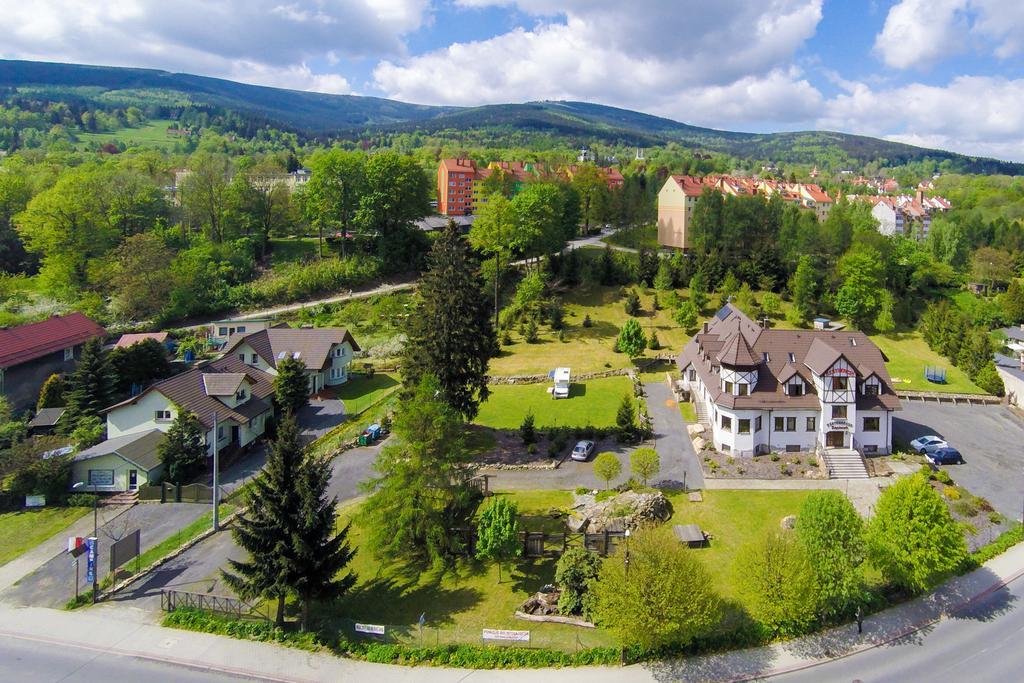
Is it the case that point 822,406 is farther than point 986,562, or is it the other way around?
point 822,406

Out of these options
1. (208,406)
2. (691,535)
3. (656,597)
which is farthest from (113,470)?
(691,535)

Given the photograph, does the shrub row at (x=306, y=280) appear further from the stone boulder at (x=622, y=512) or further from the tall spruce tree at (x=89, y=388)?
the stone boulder at (x=622, y=512)

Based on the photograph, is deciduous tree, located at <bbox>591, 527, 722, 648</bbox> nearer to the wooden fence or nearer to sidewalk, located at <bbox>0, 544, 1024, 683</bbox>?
sidewalk, located at <bbox>0, 544, 1024, 683</bbox>

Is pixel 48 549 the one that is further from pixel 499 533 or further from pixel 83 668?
pixel 499 533

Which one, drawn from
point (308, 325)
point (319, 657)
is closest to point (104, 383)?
point (308, 325)

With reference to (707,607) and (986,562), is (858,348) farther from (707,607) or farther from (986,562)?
(707,607)

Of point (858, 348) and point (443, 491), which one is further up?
point (858, 348)

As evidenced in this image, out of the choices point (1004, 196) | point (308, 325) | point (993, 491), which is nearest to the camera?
point (993, 491)

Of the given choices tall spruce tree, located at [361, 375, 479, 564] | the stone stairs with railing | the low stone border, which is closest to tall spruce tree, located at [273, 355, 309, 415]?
tall spruce tree, located at [361, 375, 479, 564]
